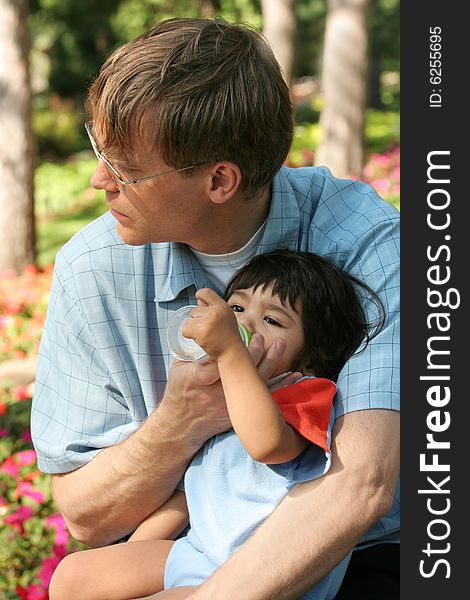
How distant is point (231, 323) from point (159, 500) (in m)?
0.73

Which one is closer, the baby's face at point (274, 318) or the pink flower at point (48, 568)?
the baby's face at point (274, 318)

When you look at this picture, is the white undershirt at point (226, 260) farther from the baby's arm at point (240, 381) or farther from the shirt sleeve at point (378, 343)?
the baby's arm at point (240, 381)

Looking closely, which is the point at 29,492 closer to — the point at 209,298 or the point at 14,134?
the point at 209,298

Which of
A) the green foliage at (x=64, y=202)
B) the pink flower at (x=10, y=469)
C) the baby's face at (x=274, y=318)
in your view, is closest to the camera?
the baby's face at (x=274, y=318)

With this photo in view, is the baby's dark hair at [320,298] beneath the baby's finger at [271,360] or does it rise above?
above

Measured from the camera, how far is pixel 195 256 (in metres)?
2.72

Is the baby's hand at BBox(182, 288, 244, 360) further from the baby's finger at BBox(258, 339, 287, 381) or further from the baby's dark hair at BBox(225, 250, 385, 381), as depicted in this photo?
the baby's dark hair at BBox(225, 250, 385, 381)

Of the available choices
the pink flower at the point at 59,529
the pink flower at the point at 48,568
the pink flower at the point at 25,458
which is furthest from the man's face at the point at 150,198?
the pink flower at the point at 25,458

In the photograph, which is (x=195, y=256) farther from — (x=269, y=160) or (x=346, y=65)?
(x=346, y=65)

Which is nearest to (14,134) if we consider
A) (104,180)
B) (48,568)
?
(48,568)

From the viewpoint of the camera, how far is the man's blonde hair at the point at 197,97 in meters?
2.38

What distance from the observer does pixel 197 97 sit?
2.40 meters

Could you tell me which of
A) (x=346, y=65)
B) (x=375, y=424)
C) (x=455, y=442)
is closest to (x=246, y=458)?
(x=375, y=424)

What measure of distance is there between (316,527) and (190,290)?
0.80 metres
